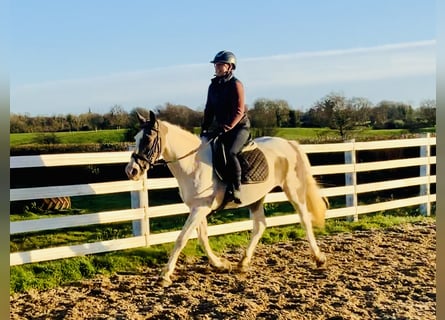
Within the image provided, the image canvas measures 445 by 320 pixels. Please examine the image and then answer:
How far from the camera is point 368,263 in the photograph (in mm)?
6148

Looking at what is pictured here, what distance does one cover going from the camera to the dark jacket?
5344mm

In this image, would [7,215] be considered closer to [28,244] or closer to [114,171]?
[28,244]

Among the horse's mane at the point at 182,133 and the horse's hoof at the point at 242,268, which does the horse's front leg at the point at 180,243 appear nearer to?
the horse's mane at the point at 182,133

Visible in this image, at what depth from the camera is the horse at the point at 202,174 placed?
16.6 ft

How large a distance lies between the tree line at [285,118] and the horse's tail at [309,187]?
1.72 m

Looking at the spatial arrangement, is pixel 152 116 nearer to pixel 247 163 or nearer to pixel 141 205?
pixel 247 163

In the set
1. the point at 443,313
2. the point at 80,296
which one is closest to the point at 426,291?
the point at 443,313

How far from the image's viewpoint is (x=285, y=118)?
12.6m

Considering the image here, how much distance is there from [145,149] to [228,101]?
104 centimetres

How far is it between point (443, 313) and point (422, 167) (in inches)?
296

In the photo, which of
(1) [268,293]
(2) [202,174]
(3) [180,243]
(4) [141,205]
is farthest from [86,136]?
(1) [268,293]

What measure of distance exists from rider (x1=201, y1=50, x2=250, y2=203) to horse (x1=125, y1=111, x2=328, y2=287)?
0.67 feet

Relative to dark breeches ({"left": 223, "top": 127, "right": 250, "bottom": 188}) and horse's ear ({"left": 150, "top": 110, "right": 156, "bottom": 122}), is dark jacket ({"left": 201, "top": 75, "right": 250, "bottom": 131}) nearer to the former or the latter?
dark breeches ({"left": 223, "top": 127, "right": 250, "bottom": 188})

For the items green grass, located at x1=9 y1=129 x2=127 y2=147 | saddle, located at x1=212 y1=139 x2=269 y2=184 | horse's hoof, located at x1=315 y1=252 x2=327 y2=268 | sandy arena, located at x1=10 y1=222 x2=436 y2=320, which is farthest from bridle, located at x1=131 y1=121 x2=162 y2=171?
green grass, located at x1=9 y1=129 x2=127 y2=147
